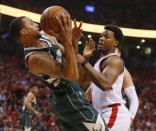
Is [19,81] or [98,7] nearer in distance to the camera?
[19,81]

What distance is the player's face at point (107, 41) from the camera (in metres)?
4.82

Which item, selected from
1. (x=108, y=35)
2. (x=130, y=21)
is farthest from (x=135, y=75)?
(x=108, y=35)

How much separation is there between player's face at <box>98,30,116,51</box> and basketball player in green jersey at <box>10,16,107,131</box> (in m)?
1.05

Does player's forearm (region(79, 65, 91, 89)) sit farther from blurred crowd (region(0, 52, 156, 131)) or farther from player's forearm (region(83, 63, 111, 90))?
blurred crowd (region(0, 52, 156, 131))

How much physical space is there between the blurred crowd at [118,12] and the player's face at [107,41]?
2434 cm

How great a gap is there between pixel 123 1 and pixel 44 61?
90.2 ft

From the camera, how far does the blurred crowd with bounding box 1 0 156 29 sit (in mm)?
29547

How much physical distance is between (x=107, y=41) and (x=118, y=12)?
25867mm

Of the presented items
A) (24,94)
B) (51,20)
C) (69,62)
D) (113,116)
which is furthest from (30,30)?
(24,94)

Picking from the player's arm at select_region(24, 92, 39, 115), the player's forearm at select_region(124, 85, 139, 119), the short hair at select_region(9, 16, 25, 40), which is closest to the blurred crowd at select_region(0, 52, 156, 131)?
the player's arm at select_region(24, 92, 39, 115)

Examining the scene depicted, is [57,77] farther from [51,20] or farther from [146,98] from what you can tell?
[146,98]

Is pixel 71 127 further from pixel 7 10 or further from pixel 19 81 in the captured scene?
pixel 7 10

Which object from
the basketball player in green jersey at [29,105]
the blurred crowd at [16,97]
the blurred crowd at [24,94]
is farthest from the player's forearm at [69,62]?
the blurred crowd at [24,94]

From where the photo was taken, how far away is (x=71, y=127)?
3.77m
